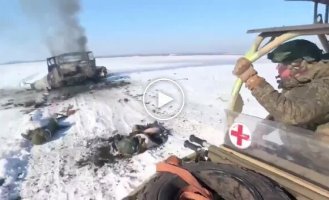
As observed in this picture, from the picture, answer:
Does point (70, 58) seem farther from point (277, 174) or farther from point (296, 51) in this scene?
point (277, 174)

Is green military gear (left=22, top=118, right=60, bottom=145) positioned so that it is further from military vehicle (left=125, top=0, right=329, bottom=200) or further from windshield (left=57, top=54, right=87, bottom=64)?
windshield (left=57, top=54, right=87, bottom=64)

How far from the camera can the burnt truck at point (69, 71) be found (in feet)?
72.0

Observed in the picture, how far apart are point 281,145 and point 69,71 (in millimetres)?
20287

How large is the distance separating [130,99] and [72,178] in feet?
28.0

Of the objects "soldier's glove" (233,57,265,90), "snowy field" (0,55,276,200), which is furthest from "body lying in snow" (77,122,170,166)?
"soldier's glove" (233,57,265,90)

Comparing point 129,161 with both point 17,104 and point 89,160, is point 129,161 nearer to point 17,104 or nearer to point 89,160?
point 89,160

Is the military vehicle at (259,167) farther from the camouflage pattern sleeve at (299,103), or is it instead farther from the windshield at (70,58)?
the windshield at (70,58)

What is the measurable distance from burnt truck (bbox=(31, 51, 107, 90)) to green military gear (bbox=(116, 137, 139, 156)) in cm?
1414

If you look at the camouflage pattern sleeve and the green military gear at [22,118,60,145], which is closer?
the camouflage pattern sleeve

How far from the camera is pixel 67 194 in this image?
666 cm

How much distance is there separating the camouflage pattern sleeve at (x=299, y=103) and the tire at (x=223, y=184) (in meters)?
0.56

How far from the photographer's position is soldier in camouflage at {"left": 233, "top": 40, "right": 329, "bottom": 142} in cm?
312

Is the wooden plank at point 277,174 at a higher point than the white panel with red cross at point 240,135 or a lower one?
lower
